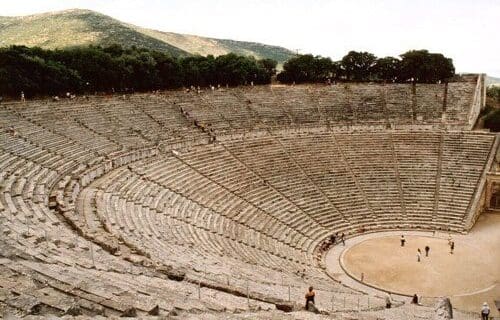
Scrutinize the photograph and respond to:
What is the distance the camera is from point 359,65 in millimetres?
55562

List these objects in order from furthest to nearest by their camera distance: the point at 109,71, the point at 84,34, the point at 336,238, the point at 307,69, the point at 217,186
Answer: the point at 84,34 → the point at 307,69 → the point at 109,71 → the point at 217,186 → the point at 336,238

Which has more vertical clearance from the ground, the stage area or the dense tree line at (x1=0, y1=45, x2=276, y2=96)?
the dense tree line at (x1=0, y1=45, x2=276, y2=96)

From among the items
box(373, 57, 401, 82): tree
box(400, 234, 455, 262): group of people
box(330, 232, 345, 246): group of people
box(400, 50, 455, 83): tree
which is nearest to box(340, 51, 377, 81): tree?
box(373, 57, 401, 82): tree

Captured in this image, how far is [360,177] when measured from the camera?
36.3 metres

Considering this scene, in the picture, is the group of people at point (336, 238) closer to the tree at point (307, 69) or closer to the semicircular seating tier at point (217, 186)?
the semicircular seating tier at point (217, 186)

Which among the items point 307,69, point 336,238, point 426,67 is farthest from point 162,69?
point 336,238

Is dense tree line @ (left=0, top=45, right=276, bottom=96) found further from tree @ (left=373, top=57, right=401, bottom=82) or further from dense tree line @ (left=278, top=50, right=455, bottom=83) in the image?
tree @ (left=373, top=57, right=401, bottom=82)

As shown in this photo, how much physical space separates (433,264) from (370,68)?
104 ft

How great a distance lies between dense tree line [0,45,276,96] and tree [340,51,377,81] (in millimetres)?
8309

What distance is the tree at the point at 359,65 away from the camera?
5525 centimetres

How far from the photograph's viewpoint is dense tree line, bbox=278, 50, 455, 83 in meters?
52.1

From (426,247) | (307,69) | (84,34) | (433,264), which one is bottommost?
(433,264)

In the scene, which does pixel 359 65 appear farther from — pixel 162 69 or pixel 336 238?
pixel 336 238

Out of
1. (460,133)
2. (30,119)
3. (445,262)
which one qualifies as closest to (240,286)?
(445,262)
